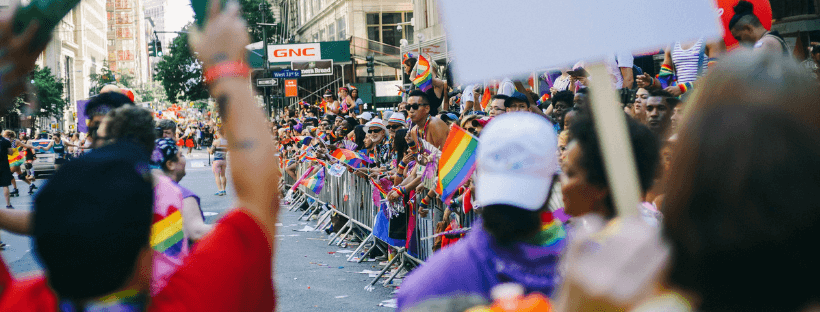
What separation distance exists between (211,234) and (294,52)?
35.2 metres

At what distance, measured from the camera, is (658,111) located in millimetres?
4898

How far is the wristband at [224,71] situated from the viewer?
4.83 feet

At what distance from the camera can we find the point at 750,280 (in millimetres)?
1021

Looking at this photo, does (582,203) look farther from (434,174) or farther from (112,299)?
(434,174)

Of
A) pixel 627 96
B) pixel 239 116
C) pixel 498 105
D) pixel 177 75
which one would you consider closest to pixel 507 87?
pixel 498 105

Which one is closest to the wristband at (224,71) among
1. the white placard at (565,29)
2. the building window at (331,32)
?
the white placard at (565,29)

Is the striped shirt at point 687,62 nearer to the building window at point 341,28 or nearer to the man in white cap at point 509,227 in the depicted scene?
the man in white cap at point 509,227

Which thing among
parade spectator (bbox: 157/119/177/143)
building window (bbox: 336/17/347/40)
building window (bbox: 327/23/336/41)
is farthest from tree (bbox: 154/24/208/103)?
parade spectator (bbox: 157/119/177/143)

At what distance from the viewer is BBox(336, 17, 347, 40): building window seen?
4903cm

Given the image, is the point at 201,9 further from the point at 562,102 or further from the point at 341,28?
the point at 341,28

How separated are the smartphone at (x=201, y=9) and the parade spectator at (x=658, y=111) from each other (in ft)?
12.6

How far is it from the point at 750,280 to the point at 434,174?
648 centimetres

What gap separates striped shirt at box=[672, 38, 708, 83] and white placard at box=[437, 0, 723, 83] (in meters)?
4.55

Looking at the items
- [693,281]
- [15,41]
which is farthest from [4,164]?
[693,281]
